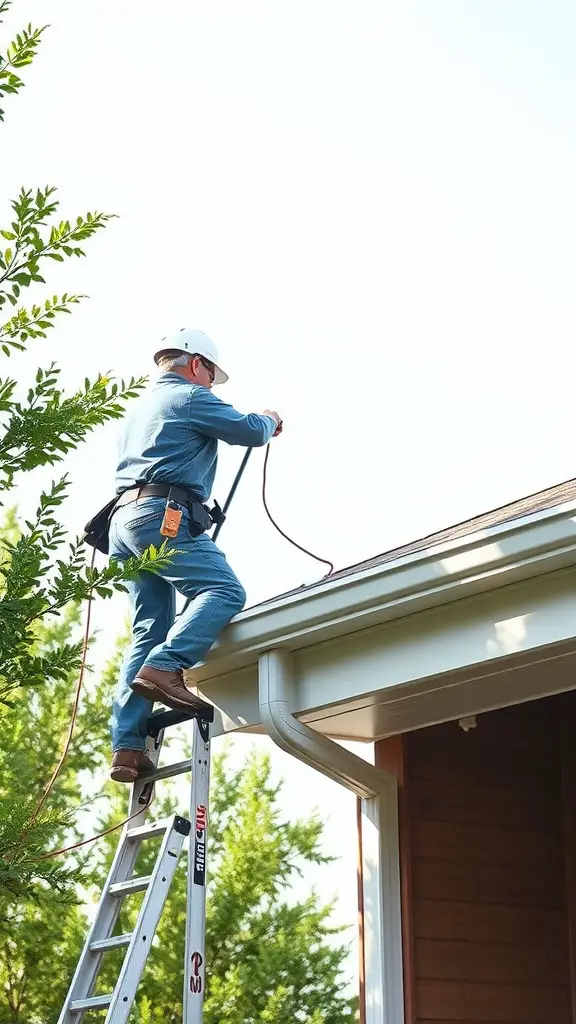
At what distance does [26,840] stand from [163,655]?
0.84 meters

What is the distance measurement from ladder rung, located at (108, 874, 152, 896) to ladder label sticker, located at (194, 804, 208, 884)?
0.17m

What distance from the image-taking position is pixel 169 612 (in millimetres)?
4887

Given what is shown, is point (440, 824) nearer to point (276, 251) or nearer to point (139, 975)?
point (139, 975)

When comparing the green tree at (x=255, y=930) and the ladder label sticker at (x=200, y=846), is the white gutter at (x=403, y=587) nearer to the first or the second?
the ladder label sticker at (x=200, y=846)

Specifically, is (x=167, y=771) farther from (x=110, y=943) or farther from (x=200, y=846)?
(x=110, y=943)

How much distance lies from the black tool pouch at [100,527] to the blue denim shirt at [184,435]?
0.10m

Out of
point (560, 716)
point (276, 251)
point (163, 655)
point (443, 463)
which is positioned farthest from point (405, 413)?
point (163, 655)

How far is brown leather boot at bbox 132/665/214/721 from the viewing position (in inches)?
171

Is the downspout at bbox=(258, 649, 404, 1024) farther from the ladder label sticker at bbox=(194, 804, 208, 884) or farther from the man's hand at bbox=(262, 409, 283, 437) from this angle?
the man's hand at bbox=(262, 409, 283, 437)

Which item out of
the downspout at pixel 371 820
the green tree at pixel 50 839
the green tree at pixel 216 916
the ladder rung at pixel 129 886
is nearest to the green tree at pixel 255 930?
the green tree at pixel 216 916

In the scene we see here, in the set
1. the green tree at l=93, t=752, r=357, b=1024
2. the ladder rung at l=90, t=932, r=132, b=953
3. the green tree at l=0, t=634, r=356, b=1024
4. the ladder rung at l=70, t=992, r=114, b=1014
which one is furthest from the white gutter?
the green tree at l=93, t=752, r=357, b=1024

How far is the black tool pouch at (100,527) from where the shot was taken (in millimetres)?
4902

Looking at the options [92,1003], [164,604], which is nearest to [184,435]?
[164,604]

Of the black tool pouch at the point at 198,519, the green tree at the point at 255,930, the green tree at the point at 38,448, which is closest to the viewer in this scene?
the green tree at the point at 38,448
